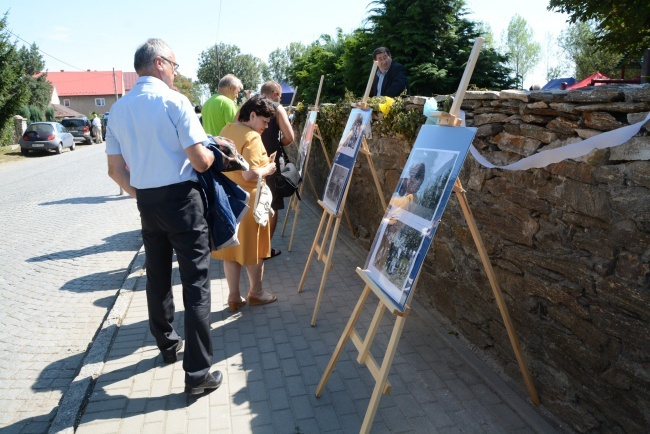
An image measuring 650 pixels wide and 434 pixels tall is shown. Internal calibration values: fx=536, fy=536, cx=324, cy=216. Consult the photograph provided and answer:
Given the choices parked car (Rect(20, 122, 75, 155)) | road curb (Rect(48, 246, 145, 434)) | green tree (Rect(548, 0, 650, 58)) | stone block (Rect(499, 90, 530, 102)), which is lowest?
parked car (Rect(20, 122, 75, 155))

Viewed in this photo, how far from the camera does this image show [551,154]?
3.01 metres

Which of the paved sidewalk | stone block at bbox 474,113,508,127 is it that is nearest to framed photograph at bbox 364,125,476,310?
stone block at bbox 474,113,508,127

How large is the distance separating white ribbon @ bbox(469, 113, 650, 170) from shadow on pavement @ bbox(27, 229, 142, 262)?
5.77 m

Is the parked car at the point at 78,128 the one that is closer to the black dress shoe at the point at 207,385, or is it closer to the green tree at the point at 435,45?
the green tree at the point at 435,45

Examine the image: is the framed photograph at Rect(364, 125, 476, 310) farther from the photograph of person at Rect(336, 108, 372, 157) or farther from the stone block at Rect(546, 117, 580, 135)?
the photograph of person at Rect(336, 108, 372, 157)

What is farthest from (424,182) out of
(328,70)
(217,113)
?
(328,70)

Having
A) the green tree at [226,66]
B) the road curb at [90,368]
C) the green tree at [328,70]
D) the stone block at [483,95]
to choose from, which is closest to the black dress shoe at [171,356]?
the road curb at [90,368]

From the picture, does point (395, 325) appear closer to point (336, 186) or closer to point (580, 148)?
point (580, 148)

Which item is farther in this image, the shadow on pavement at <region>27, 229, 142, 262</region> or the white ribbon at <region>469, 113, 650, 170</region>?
the shadow on pavement at <region>27, 229, 142, 262</region>

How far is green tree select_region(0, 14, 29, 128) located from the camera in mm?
23219

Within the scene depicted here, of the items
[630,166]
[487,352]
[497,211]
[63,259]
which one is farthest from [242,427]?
[63,259]

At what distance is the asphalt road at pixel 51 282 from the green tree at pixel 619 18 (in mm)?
12304

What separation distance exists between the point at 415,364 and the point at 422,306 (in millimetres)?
1109

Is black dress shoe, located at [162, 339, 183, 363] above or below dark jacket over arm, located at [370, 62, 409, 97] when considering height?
below
